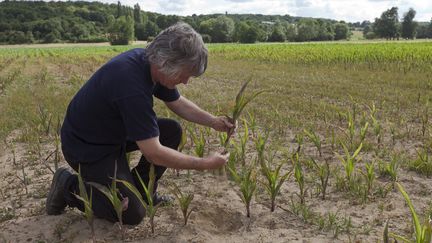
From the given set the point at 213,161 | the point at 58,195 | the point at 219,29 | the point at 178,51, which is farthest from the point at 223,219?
the point at 219,29

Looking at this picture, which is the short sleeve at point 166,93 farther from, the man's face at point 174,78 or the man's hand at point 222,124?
the man's face at point 174,78

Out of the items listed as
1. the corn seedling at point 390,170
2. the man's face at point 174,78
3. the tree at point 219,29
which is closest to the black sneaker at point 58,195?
the man's face at point 174,78

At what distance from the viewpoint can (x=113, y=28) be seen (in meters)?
73.2

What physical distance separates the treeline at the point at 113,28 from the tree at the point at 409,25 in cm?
1099

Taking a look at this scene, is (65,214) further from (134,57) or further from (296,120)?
(296,120)

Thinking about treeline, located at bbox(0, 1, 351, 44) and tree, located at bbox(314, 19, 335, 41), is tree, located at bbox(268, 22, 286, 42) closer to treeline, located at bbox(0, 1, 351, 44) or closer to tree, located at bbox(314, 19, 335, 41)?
treeline, located at bbox(0, 1, 351, 44)

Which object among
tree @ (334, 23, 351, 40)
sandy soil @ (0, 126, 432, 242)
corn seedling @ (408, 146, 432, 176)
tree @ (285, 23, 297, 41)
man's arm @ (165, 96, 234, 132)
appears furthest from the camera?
tree @ (334, 23, 351, 40)

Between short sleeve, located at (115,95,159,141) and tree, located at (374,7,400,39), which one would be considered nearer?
short sleeve, located at (115,95,159,141)

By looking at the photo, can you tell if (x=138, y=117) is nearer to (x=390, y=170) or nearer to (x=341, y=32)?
(x=390, y=170)

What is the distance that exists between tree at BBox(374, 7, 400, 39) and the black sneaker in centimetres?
8442

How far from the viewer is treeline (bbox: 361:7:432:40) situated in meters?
78.4

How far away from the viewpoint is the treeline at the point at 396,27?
78.4 m

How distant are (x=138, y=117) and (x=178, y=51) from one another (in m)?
0.43

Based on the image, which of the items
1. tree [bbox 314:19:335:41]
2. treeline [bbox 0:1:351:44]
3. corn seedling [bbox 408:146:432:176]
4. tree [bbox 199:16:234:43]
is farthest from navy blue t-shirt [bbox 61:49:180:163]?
tree [bbox 314:19:335:41]
